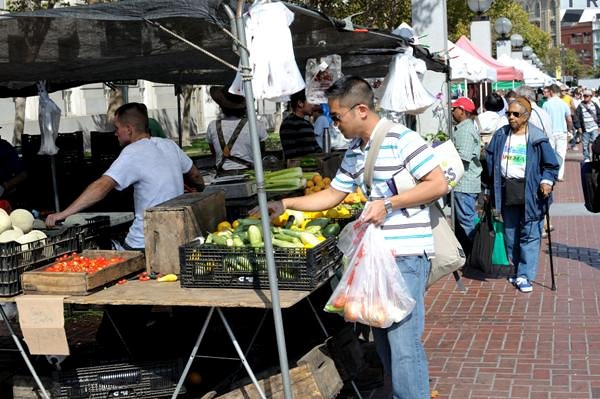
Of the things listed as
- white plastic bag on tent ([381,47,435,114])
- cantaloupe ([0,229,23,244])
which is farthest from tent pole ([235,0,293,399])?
white plastic bag on tent ([381,47,435,114])

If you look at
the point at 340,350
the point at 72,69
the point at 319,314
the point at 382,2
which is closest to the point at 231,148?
the point at 72,69

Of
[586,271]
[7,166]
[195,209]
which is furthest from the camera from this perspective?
[586,271]

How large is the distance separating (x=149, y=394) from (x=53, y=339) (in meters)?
0.82

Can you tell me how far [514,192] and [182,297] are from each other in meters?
4.94

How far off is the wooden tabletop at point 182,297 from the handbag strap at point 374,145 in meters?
0.72

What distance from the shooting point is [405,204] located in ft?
15.9

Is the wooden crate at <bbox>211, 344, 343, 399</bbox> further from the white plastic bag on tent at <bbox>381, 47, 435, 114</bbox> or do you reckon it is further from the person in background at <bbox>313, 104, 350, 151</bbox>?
the person in background at <bbox>313, 104, 350, 151</bbox>

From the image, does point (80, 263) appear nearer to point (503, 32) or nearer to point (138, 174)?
point (138, 174)

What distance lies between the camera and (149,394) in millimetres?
5742

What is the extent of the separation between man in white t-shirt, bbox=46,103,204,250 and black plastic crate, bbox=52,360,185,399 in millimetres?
903

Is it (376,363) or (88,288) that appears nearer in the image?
(88,288)

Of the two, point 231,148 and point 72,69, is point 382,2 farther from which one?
point 72,69

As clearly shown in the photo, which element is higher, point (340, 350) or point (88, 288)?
point (88, 288)

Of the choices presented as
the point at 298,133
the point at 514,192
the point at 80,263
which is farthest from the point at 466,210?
the point at 80,263
